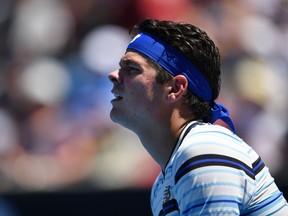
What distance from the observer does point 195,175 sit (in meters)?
2.62

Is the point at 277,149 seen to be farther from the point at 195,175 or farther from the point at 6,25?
the point at 195,175

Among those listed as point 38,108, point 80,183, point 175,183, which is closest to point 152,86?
point 175,183

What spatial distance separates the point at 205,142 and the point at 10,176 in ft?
12.5

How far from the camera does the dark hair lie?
300 centimetres

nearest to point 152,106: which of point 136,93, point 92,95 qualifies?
point 136,93

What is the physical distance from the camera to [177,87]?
119 inches

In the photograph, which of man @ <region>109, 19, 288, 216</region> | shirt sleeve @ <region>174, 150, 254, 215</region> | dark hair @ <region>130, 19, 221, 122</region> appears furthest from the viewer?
dark hair @ <region>130, 19, 221, 122</region>

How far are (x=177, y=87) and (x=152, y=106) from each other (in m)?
0.13

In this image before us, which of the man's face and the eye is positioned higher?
the eye

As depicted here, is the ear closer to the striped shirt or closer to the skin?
the skin

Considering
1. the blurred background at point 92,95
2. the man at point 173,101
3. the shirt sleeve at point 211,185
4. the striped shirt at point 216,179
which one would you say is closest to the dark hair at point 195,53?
the man at point 173,101

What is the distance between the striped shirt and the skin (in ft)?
0.44

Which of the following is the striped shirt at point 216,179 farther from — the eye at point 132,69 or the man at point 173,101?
the eye at point 132,69

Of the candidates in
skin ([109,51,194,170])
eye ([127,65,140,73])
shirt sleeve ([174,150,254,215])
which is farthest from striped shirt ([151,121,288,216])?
eye ([127,65,140,73])
